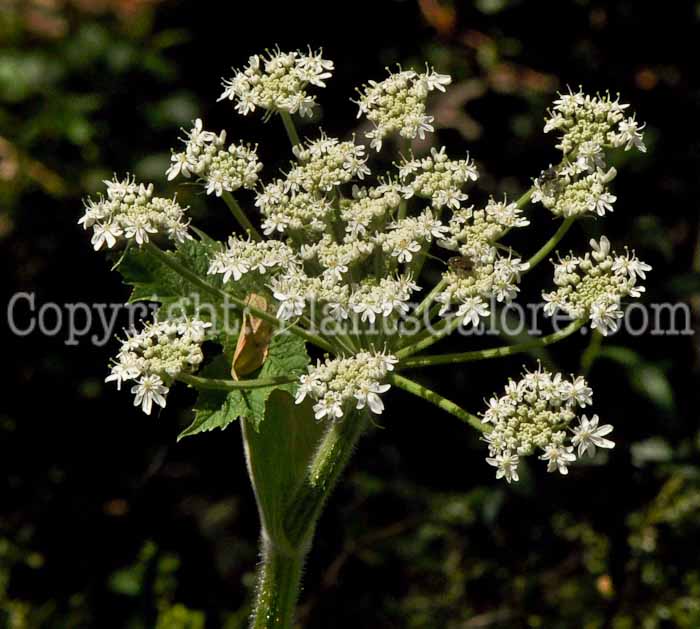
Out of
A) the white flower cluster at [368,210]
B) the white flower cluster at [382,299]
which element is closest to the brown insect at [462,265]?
the white flower cluster at [382,299]

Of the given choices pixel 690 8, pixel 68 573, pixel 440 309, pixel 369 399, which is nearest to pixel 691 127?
pixel 690 8

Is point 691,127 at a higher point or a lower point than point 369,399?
higher

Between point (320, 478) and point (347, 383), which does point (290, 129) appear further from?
point (320, 478)

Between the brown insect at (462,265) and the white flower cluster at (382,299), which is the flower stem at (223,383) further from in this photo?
the brown insect at (462,265)

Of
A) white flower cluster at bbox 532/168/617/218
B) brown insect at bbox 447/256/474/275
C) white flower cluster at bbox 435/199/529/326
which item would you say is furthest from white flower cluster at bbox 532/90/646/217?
brown insect at bbox 447/256/474/275

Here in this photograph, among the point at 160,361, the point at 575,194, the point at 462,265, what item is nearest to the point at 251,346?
the point at 160,361

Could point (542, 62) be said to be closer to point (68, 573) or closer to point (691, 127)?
point (691, 127)

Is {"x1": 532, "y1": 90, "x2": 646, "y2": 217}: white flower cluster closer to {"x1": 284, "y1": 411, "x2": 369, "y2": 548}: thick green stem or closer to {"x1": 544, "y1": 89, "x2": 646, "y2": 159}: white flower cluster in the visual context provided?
{"x1": 544, "y1": 89, "x2": 646, "y2": 159}: white flower cluster
